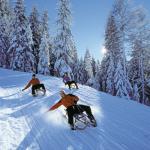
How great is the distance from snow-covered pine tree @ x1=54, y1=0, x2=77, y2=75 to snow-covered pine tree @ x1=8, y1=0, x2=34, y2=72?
6631mm

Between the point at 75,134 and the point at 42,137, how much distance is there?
1.16 m

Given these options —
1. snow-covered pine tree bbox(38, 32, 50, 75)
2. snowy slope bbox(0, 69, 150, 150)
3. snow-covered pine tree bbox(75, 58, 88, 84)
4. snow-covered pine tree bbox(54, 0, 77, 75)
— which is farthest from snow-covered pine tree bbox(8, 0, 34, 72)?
snowy slope bbox(0, 69, 150, 150)

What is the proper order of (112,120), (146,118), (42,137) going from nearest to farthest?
(42,137)
(112,120)
(146,118)

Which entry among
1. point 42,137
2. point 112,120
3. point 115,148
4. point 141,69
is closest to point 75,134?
point 42,137

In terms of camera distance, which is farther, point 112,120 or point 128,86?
point 128,86

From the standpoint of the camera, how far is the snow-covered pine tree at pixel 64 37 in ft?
125

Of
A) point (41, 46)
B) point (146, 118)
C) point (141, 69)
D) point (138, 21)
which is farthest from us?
point (41, 46)

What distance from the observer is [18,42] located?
1693 inches

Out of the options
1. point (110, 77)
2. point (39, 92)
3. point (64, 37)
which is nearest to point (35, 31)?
point (64, 37)

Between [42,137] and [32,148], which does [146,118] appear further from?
[32,148]

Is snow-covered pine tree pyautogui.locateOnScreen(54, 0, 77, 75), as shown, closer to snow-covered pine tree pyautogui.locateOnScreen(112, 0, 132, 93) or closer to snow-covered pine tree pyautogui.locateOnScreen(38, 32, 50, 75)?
snow-covered pine tree pyautogui.locateOnScreen(38, 32, 50, 75)

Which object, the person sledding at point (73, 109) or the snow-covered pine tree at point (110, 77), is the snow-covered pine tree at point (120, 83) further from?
the person sledding at point (73, 109)

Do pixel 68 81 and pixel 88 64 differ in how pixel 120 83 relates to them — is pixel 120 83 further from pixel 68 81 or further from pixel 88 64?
pixel 88 64

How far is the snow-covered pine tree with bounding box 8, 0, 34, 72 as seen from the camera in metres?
42.8
